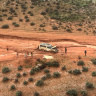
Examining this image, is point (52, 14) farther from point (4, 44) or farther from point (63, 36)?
point (4, 44)

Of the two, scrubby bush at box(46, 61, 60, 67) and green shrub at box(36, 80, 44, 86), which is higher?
scrubby bush at box(46, 61, 60, 67)

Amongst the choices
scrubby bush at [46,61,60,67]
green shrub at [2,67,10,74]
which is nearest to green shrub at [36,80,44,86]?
scrubby bush at [46,61,60,67]

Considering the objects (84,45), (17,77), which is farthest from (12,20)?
(17,77)

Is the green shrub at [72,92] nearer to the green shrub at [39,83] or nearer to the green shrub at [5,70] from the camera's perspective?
the green shrub at [39,83]

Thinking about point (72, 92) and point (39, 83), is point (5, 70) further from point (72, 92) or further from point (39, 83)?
point (72, 92)

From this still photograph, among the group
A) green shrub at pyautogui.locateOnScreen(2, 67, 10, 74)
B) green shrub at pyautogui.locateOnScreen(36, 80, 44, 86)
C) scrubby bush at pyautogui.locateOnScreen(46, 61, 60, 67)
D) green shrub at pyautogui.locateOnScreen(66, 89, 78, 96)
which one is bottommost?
green shrub at pyautogui.locateOnScreen(66, 89, 78, 96)

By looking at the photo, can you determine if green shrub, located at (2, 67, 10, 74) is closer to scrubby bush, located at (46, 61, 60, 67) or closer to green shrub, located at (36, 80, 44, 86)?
green shrub, located at (36, 80, 44, 86)

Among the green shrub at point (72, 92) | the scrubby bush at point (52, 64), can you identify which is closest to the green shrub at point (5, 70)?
the scrubby bush at point (52, 64)

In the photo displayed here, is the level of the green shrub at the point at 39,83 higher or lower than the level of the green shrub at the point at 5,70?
lower

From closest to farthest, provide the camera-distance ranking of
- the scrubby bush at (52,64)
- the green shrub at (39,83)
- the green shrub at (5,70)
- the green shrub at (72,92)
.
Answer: the green shrub at (72,92) < the green shrub at (39,83) < the green shrub at (5,70) < the scrubby bush at (52,64)

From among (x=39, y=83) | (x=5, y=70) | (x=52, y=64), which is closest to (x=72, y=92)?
(x=39, y=83)

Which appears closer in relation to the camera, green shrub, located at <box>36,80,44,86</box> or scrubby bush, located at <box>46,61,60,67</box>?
green shrub, located at <box>36,80,44,86</box>
